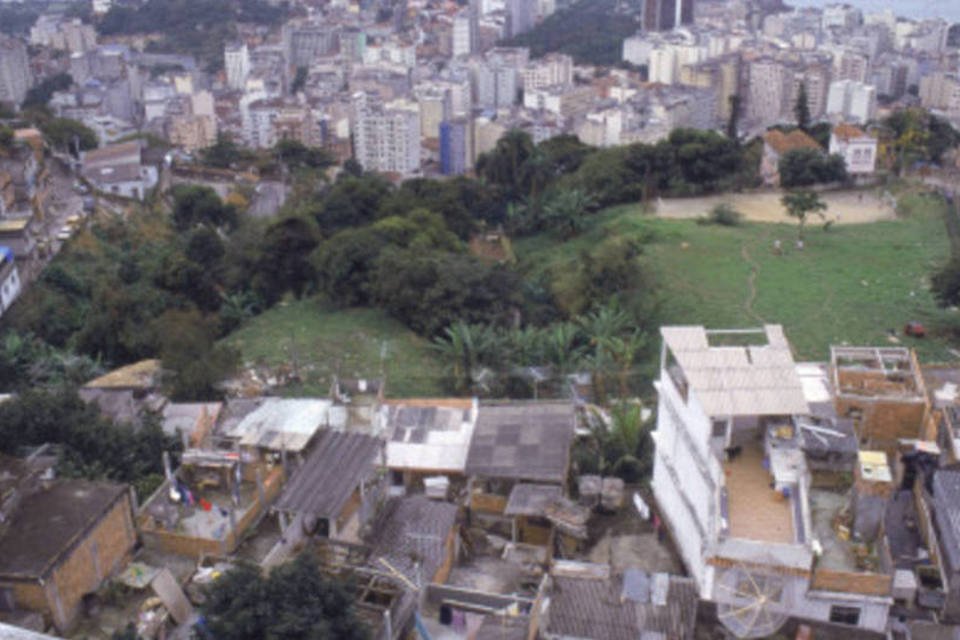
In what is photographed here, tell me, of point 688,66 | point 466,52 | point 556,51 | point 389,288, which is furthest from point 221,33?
point 389,288

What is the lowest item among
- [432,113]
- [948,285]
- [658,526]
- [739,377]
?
[432,113]

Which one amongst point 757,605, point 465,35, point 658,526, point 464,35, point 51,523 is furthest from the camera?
point 464,35

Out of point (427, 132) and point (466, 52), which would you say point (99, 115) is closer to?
point (427, 132)

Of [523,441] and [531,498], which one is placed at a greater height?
[523,441]

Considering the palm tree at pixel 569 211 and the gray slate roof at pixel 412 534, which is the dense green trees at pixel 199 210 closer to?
the palm tree at pixel 569 211

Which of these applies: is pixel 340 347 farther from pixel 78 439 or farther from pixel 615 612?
pixel 615 612

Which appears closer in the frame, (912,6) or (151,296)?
(151,296)

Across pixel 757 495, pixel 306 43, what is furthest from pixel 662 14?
pixel 757 495
